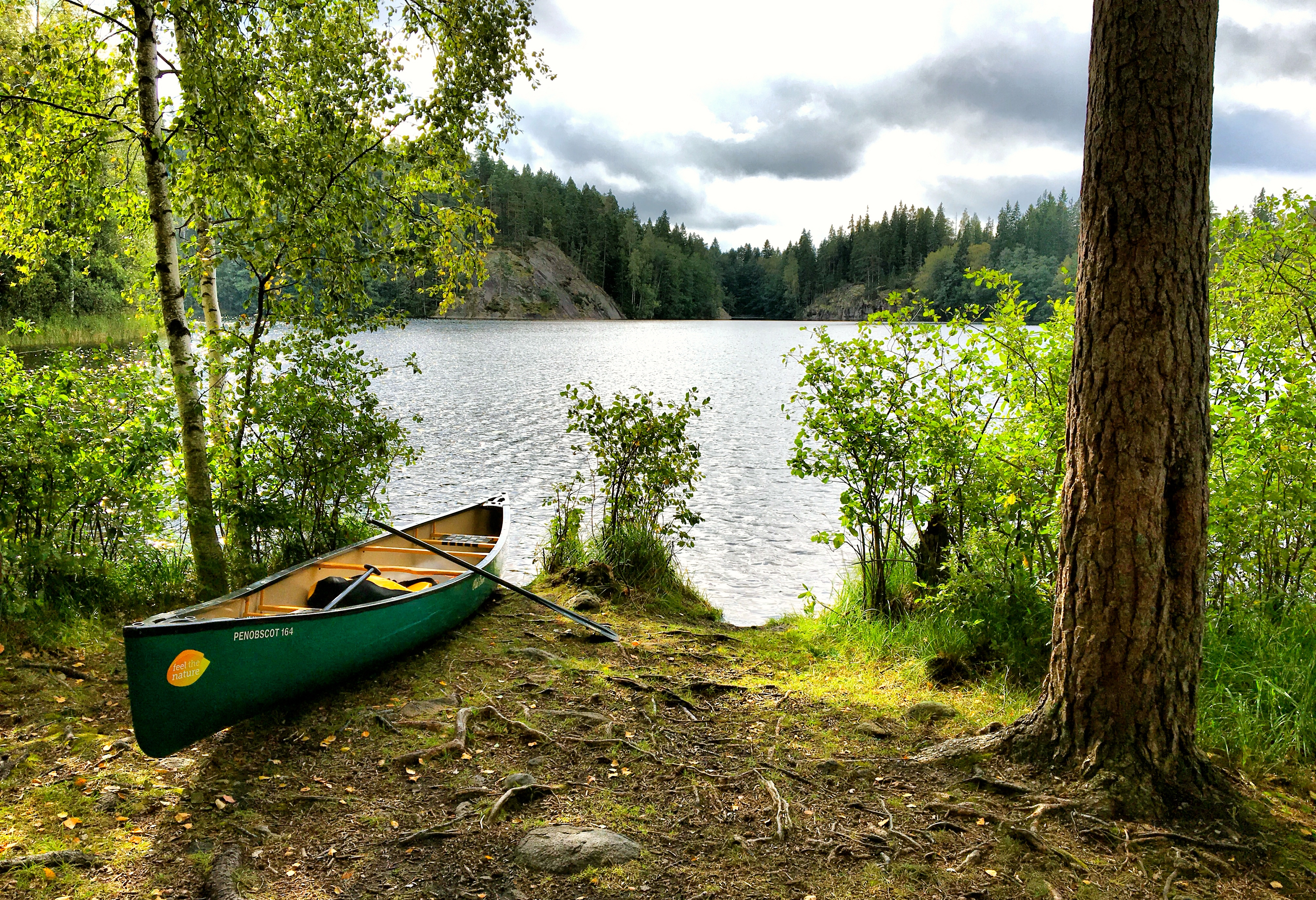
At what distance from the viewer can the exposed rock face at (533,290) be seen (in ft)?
300

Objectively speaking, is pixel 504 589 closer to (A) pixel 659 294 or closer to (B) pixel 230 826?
(B) pixel 230 826

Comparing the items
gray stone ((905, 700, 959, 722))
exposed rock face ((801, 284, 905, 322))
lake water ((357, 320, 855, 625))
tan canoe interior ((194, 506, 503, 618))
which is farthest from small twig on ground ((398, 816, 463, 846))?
exposed rock face ((801, 284, 905, 322))

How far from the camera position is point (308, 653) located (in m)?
5.18

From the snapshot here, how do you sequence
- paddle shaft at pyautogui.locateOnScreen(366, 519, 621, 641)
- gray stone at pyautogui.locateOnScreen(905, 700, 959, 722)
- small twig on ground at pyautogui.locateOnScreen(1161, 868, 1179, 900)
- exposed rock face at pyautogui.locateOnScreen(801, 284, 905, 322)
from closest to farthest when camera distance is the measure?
small twig on ground at pyautogui.locateOnScreen(1161, 868, 1179, 900) → gray stone at pyautogui.locateOnScreen(905, 700, 959, 722) → paddle shaft at pyautogui.locateOnScreen(366, 519, 621, 641) → exposed rock face at pyautogui.locateOnScreen(801, 284, 905, 322)

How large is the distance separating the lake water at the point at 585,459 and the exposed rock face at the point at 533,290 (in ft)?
138

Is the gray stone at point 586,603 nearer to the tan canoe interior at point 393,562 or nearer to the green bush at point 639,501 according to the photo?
the green bush at point 639,501

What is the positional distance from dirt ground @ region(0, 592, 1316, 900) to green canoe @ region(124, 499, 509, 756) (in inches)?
10.7

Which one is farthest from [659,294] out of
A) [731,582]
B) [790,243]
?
[731,582]

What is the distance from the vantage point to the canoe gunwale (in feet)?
13.7

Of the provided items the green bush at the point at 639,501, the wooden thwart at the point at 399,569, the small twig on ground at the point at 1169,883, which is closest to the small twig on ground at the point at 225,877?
the wooden thwart at the point at 399,569

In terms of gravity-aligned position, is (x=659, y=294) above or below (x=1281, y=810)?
above

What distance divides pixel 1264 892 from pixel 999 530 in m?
2.83

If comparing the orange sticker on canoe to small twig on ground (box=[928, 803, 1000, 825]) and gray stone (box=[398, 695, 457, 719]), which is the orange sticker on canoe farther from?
small twig on ground (box=[928, 803, 1000, 825])

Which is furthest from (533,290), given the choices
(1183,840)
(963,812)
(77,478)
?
(1183,840)
